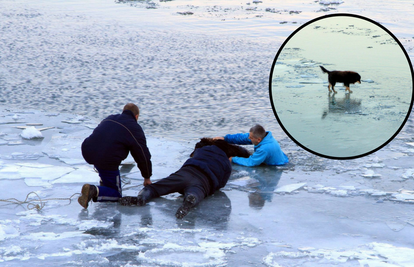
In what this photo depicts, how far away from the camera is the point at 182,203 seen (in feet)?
18.2

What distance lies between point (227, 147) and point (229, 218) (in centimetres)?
187

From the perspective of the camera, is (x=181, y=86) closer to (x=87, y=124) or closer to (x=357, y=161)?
(x=87, y=124)

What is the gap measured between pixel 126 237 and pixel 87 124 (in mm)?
4812

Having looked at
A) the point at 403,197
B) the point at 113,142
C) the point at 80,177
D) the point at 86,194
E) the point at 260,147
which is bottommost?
the point at 80,177

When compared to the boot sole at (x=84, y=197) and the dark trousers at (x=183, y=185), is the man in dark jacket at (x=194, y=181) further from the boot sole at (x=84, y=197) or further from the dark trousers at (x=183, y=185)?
the boot sole at (x=84, y=197)

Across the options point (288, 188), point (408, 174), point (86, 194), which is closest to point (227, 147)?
point (288, 188)

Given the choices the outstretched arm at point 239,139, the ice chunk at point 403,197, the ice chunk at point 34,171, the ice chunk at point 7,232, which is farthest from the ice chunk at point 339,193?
the ice chunk at point 7,232

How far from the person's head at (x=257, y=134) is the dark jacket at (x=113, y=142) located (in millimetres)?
1761

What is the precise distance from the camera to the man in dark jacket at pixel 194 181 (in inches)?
211

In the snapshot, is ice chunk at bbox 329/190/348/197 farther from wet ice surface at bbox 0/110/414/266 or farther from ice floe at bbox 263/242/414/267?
ice floe at bbox 263/242/414/267

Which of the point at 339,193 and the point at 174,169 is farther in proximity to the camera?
the point at 174,169

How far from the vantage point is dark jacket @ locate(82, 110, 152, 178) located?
215 inches

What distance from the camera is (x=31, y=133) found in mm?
8055

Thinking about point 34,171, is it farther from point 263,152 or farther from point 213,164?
point 263,152
